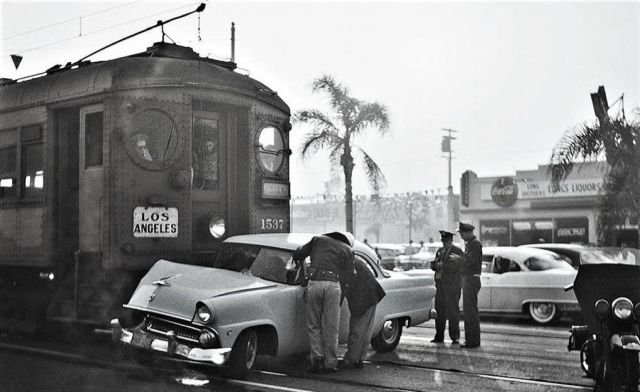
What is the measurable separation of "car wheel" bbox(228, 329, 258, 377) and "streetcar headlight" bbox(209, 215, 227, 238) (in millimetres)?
2460

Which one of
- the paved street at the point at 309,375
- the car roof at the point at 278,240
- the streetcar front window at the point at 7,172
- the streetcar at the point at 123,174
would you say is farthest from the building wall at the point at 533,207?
the streetcar front window at the point at 7,172

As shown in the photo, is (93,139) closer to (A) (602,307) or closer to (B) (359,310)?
(B) (359,310)

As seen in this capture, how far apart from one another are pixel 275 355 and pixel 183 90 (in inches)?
143

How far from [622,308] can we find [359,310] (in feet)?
9.86

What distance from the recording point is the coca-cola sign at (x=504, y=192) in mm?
34094

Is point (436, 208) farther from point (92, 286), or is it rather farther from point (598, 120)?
point (92, 286)

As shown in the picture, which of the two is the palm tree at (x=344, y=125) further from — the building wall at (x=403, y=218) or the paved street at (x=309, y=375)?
the building wall at (x=403, y=218)

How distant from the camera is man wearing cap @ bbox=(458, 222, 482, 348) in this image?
10.2 metres

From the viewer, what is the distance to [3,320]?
1068 cm

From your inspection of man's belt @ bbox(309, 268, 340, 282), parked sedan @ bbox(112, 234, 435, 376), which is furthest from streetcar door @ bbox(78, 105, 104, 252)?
man's belt @ bbox(309, 268, 340, 282)

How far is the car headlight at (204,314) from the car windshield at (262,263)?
1060 mm

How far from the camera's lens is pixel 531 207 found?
33.5 metres

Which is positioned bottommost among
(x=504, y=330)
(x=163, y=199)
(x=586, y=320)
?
(x=504, y=330)

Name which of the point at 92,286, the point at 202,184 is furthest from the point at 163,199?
the point at 92,286
